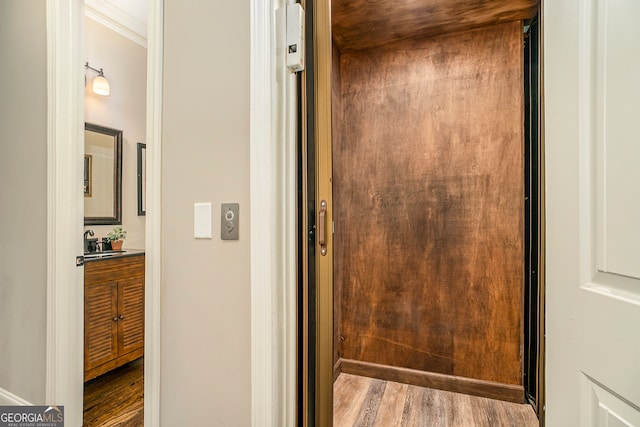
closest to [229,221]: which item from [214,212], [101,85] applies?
[214,212]

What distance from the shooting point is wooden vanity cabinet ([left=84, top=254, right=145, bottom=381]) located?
1.95m

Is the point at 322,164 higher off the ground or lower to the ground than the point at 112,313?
higher

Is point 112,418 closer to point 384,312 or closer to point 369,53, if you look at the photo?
point 384,312

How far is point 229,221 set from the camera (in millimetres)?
1012

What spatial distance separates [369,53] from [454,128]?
81cm

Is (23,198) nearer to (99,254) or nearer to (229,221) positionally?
(99,254)

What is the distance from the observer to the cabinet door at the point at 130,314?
215 cm

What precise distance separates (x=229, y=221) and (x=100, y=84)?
7.31 feet

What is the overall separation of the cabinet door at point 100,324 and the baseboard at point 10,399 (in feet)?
1.00

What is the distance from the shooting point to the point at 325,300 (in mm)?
1044

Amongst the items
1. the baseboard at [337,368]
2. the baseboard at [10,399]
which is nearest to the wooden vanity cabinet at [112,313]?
the baseboard at [10,399]

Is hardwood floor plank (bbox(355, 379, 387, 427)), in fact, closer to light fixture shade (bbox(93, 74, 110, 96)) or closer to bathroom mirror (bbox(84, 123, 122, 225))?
bathroom mirror (bbox(84, 123, 122, 225))
